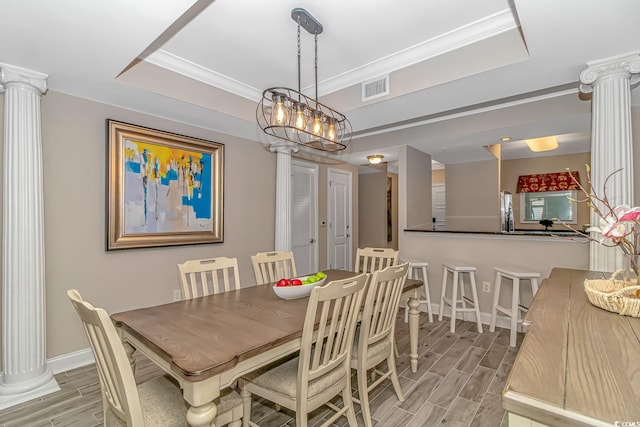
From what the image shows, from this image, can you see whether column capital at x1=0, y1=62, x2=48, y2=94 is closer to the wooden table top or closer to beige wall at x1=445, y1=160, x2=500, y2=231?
the wooden table top

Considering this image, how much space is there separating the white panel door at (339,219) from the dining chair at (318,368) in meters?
3.77

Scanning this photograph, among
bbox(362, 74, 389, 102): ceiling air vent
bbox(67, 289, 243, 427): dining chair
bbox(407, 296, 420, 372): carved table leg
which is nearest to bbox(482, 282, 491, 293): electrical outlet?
bbox(407, 296, 420, 372): carved table leg

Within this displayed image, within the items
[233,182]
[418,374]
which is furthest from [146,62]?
[418,374]

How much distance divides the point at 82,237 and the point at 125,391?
7.08ft

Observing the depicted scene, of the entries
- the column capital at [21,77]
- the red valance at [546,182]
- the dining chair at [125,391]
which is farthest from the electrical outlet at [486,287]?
the column capital at [21,77]

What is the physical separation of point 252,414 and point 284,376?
2.18ft

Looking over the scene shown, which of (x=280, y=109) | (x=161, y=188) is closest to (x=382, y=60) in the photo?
(x=280, y=109)

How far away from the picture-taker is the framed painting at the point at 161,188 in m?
2.88

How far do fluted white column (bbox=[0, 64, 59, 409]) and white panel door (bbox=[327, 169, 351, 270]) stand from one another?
3872 mm

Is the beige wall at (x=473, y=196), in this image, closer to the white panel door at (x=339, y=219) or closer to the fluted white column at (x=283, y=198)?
the white panel door at (x=339, y=219)

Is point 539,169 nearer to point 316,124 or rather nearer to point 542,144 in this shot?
point 542,144

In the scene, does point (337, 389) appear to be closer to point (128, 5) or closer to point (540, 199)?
point (128, 5)

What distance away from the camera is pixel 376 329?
2.00 meters

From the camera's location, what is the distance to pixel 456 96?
2.69 meters
